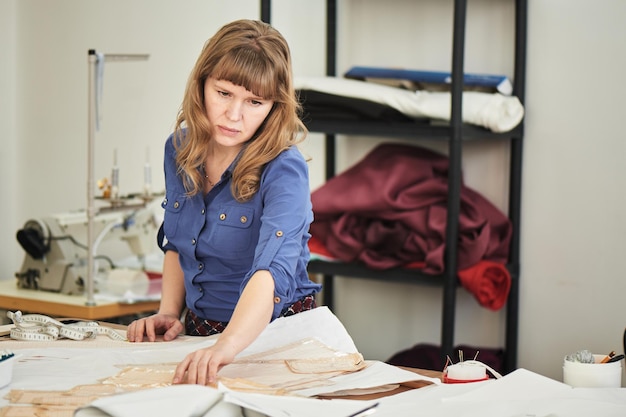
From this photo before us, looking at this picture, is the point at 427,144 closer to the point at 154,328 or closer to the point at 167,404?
the point at 154,328

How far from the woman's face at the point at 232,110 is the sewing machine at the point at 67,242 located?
1575mm

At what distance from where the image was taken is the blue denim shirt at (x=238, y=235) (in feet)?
5.11

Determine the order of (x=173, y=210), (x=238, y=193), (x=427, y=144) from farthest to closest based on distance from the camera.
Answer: (x=427, y=144) < (x=173, y=210) < (x=238, y=193)

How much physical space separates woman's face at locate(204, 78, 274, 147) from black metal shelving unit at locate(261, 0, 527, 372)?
122 cm

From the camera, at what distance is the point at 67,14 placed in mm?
3922

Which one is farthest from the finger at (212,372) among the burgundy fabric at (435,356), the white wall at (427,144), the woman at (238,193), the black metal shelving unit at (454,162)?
the white wall at (427,144)

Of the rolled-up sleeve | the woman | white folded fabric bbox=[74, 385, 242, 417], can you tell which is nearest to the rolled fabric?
the woman

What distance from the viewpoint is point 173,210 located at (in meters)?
1.79

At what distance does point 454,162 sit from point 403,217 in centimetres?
25

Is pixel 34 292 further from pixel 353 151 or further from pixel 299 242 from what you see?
pixel 299 242

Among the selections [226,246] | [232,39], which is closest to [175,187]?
[226,246]

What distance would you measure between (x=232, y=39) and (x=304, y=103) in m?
1.37

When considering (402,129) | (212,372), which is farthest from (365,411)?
(402,129)

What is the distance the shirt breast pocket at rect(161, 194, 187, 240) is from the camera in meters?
1.78
